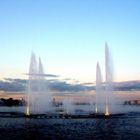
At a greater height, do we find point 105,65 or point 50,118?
point 105,65

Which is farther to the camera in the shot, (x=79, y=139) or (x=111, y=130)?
(x=111, y=130)

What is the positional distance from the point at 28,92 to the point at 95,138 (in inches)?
2077

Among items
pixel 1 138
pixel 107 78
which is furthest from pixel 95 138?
pixel 107 78

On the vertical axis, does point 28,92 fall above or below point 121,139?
above

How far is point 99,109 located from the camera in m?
128

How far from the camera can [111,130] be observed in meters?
65.5

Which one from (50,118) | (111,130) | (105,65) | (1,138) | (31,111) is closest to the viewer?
(1,138)

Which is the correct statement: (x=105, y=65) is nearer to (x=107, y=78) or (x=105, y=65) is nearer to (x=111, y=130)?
(x=107, y=78)

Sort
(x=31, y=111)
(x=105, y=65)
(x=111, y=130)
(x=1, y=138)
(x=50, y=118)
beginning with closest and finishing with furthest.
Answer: (x=1, y=138), (x=111, y=130), (x=105, y=65), (x=50, y=118), (x=31, y=111)

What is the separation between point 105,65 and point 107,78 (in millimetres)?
3661

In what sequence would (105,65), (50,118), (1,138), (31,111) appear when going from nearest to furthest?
(1,138)
(105,65)
(50,118)
(31,111)

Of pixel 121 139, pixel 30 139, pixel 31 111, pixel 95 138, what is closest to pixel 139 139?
pixel 121 139

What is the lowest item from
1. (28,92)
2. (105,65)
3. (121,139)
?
(121,139)

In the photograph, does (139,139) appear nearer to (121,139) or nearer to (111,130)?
(121,139)
